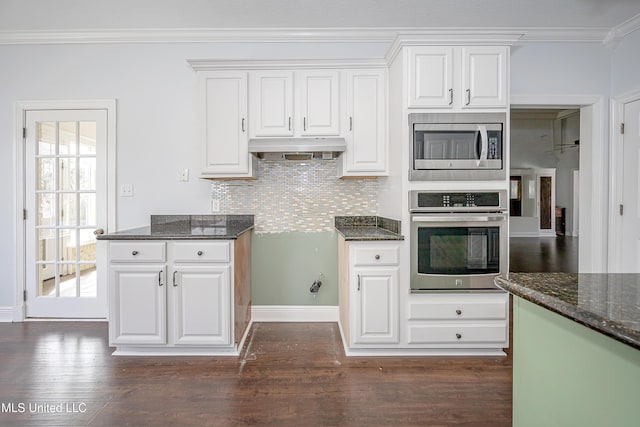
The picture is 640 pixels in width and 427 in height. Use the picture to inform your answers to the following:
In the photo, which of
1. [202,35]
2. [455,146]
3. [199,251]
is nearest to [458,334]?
[455,146]

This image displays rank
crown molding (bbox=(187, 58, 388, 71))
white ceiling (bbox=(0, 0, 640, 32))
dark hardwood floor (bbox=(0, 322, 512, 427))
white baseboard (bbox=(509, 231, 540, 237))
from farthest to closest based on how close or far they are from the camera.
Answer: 1. white baseboard (bbox=(509, 231, 540, 237))
2. crown molding (bbox=(187, 58, 388, 71))
3. white ceiling (bbox=(0, 0, 640, 32))
4. dark hardwood floor (bbox=(0, 322, 512, 427))

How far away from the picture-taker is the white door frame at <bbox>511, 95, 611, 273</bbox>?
3045 millimetres

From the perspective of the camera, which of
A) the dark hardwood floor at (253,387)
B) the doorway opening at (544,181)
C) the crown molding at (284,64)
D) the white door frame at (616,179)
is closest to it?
the dark hardwood floor at (253,387)

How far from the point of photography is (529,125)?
8.70m

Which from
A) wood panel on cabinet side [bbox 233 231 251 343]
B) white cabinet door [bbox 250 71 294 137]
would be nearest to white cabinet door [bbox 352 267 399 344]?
wood panel on cabinet side [bbox 233 231 251 343]

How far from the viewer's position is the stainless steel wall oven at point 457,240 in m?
2.42

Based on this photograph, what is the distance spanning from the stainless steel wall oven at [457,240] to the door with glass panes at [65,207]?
9.13 ft

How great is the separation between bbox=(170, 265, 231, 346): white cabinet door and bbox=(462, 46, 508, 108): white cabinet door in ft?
7.09

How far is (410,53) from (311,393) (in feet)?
7.69

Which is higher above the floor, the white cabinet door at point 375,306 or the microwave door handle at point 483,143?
the microwave door handle at point 483,143

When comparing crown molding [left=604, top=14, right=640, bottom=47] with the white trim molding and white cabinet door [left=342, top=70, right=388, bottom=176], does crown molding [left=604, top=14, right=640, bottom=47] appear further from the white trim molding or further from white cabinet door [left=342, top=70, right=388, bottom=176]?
the white trim molding

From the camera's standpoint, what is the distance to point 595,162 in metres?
3.06

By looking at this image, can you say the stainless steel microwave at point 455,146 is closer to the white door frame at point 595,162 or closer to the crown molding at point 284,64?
the crown molding at point 284,64

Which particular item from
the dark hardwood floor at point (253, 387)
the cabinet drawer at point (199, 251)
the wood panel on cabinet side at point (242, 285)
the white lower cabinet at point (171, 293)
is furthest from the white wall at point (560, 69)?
the white lower cabinet at point (171, 293)
